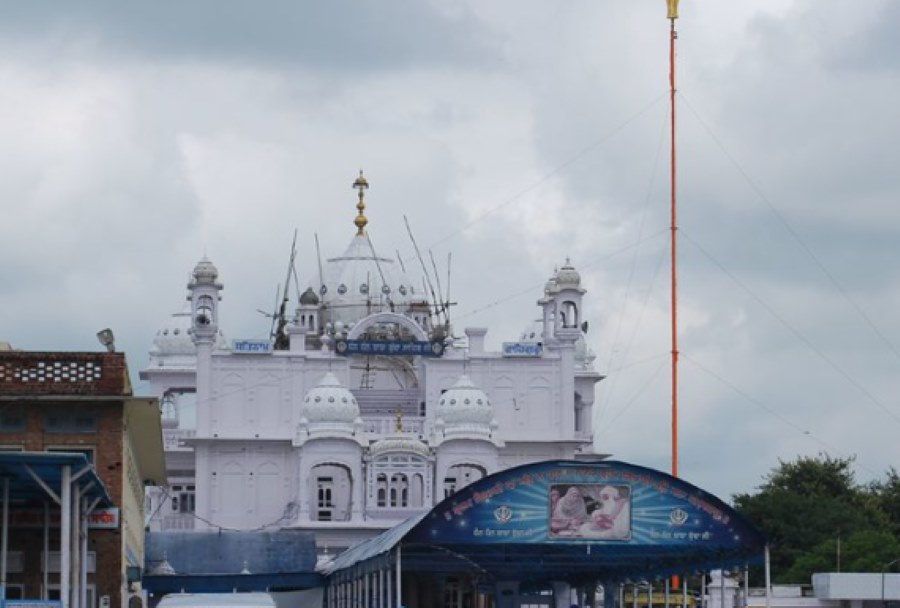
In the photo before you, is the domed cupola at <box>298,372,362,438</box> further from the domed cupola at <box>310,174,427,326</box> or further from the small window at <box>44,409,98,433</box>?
the small window at <box>44,409,98,433</box>

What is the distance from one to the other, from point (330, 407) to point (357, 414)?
61.9 inches

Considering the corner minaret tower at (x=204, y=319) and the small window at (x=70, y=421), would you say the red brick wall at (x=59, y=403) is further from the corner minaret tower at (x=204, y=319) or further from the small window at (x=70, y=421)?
the corner minaret tower at (x=204, y=319)

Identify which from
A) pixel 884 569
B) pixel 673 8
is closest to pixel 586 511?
pixel 673 8

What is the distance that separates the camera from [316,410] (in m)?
118

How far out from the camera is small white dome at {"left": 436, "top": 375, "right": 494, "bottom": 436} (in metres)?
119

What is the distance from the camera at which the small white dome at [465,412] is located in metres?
119

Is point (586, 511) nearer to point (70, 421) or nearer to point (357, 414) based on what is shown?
point (70, 421)

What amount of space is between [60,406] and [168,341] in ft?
323

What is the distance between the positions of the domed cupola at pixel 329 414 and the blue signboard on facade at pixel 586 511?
65.5m

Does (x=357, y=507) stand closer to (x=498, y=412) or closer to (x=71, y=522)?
(x=498, y=412)

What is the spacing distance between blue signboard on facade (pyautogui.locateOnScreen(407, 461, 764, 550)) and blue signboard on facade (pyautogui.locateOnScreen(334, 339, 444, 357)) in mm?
72811

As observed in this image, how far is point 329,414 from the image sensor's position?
117875 millimetres

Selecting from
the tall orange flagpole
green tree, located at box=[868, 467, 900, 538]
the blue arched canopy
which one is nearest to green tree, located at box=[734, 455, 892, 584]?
green tree, located at box=[868, 467, 900, 538]

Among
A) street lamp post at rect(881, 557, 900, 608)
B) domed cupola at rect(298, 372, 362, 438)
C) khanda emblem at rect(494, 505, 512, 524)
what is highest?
domed cupola at rect(298, 372, 362, 438)
